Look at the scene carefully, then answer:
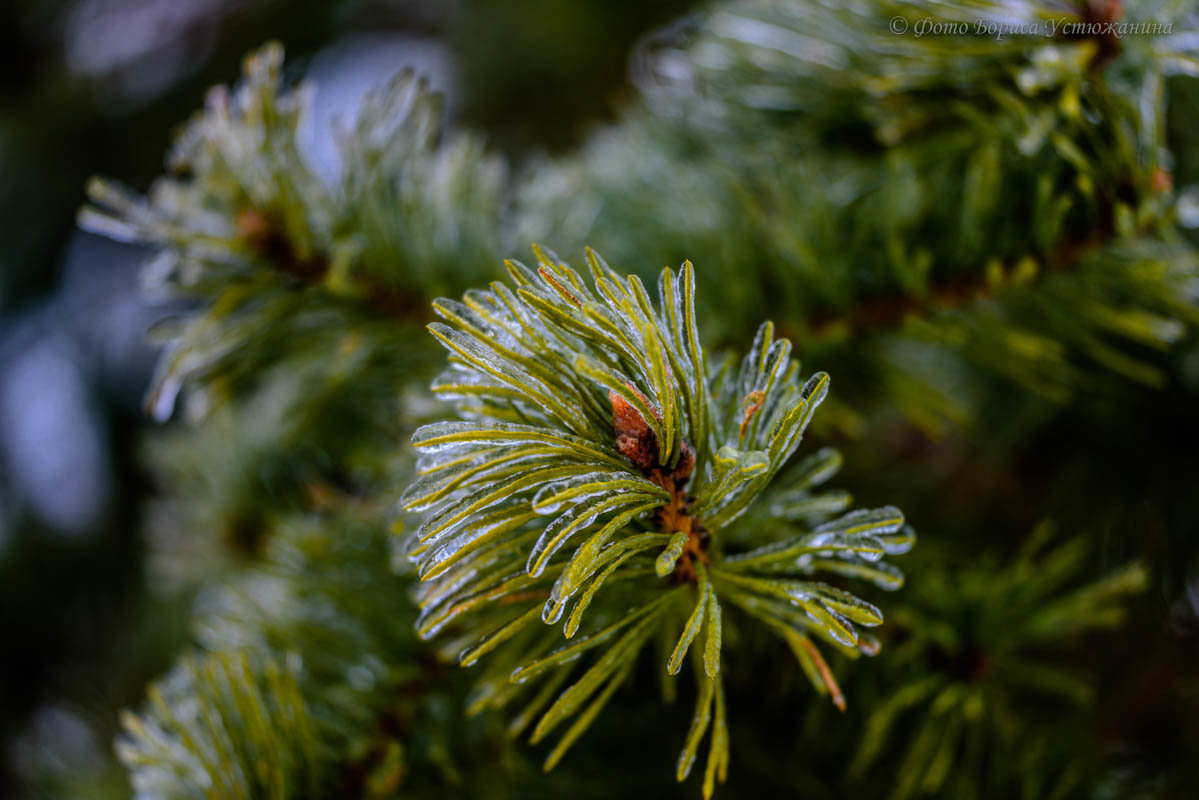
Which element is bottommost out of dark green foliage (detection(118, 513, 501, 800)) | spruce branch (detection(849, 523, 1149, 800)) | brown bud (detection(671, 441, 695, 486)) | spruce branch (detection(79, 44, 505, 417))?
spruce branch (detection(849, 523, 1149, 800))

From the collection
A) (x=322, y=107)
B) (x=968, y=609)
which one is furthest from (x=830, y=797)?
(x=322, y=107)

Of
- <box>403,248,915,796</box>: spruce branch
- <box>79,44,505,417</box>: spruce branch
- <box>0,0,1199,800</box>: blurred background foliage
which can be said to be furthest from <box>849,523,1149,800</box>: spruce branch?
<box>79,44,505,417</box>: spruce branch

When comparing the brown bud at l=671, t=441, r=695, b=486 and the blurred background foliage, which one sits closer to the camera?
the brown bud at l=671, t=441, r=695, b=486

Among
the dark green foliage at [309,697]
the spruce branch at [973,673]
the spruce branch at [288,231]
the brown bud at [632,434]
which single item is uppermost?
the spruce branch at [288,231]

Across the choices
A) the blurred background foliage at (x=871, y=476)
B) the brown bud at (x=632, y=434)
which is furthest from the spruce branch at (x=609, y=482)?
the blurred background foliage at (x=871, y=476)

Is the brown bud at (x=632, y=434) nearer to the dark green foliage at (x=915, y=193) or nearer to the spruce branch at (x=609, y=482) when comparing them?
the spruce branch at (x=609, y=482)

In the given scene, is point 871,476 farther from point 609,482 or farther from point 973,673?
point 609,482

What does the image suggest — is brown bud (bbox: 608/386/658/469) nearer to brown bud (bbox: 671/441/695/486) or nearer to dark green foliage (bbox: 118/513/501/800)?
brown bud (bbox: 671/441/695/486)

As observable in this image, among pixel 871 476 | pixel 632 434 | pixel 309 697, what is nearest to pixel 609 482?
pixel 632 434
